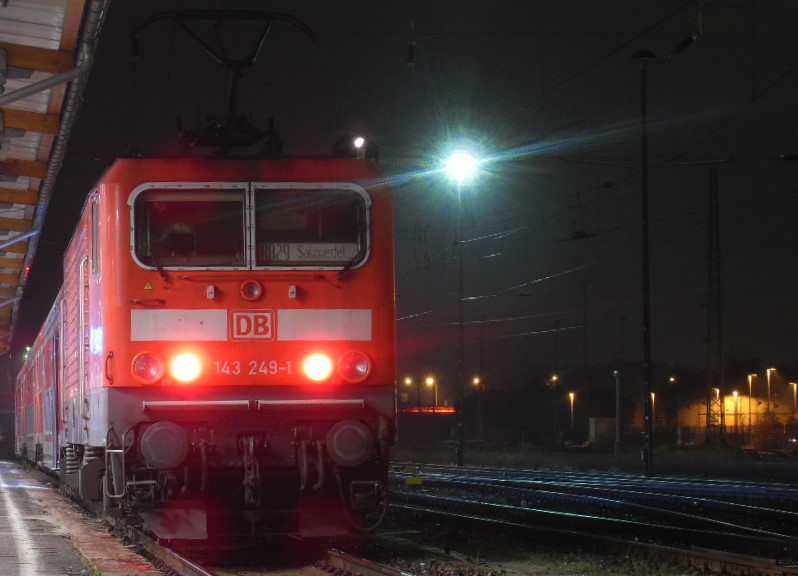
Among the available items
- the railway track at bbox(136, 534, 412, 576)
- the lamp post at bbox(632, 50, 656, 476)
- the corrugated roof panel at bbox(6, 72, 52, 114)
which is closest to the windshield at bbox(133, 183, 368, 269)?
the railway track at bbox(136, 534, 412, 576)

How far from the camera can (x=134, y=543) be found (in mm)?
12711

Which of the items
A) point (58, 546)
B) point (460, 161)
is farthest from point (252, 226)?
point (460, 161)

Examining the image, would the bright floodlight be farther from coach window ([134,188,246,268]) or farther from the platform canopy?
coach window ([134,188,246,268])

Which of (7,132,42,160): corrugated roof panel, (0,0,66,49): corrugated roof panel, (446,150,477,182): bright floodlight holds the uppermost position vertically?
(446,150,477,182): bright floodlight

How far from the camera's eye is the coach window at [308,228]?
10297mm

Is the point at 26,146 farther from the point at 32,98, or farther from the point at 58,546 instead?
the point at 58,546

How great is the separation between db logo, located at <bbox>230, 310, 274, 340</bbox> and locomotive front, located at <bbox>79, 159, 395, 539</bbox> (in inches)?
0.6

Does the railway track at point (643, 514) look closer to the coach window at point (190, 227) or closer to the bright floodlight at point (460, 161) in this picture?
the coach window at point (190, 227)

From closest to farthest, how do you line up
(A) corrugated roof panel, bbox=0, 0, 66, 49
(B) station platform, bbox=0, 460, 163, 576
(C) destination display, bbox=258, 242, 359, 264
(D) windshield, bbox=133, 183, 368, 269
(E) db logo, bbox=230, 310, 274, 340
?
(B) station platform, bbox=0, 460, 163, 576 < (E) db logo, bbox=230, 310, 274, 340 < (D) windshield, bbox=133, 183, 368, 269 < (C) destination display, bbox=258, 242, 359, 264 < (A) corrugated roof panel, bbox=0, 0, 66, 49

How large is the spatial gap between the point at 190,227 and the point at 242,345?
1191 mm

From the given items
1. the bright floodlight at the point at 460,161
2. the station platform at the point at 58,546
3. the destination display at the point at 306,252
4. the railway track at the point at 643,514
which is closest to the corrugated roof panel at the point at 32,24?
the destination display at the point at 306,252

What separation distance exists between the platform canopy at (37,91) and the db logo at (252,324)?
346 cm

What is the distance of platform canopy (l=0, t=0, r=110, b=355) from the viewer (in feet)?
Result: 39.5

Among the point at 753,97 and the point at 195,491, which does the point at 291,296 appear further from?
the point at 753,97
